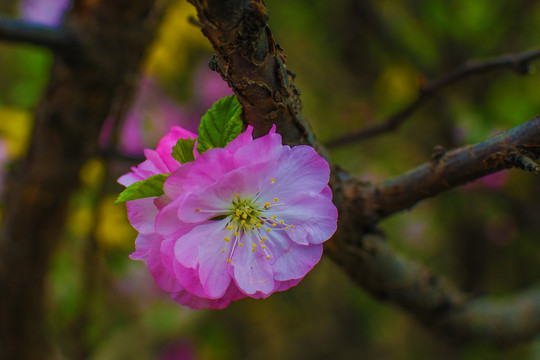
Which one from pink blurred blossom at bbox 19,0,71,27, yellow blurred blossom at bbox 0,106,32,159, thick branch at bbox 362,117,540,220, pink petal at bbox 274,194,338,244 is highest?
pink blurred blossom at bbox 19,0,71,27

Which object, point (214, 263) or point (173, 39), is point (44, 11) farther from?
point (214, 263)

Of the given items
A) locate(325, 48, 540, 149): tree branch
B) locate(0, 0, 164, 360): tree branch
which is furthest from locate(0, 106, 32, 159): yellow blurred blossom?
locate(325, 48, 540, 149): tree branch

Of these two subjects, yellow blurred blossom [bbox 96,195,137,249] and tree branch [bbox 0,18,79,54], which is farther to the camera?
yellow blurred blossom [bbox 96,195,137,249]

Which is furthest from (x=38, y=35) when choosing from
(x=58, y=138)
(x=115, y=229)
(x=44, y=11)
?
(x=115, y=229)

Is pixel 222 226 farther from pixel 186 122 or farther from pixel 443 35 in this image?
pixel 186 122

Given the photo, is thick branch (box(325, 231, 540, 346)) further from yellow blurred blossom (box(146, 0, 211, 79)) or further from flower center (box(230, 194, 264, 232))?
yellow blurred blossom (box(146, 0, 211, 79))

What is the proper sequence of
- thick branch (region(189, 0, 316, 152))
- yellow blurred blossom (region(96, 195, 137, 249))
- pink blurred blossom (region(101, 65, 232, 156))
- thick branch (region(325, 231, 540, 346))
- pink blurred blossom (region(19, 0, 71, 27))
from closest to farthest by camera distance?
thick branch (region(189, 0, 316, 152)) < thick branch (region(325, 231, 540, 346)) < pink blurred blossom (region(19, 0, 71, 27)) < yellow blurred blossom (region(96, 195, 137, 249)) < pink blurred blossom (region(101, 65, 232, 156))
